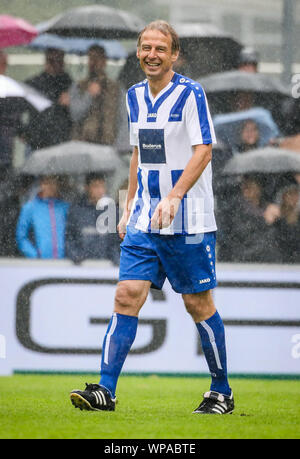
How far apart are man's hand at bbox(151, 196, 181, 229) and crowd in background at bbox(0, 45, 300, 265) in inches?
108

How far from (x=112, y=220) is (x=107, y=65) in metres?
1.18

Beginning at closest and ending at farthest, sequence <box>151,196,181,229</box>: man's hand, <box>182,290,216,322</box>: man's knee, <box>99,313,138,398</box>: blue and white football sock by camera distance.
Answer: <box>151,196,181,229</box>: man's hand, <box>99,313,138,398</box>: blue and white football sock, <box>182,290,216,322</box>: man's knee

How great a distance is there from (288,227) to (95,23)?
6.90 feet

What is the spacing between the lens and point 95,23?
7691mm

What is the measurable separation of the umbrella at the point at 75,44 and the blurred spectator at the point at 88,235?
98 cm

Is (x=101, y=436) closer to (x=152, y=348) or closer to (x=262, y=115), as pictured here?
(x=152, y=348)

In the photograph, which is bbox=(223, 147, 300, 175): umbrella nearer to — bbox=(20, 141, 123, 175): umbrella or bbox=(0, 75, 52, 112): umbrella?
bbox=(20, 141, 123, 175): umbrella

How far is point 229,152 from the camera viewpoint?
7684 millimetres

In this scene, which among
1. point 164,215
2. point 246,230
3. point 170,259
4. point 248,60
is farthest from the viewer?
point 248,60

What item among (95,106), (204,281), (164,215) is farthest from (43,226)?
(164,215)

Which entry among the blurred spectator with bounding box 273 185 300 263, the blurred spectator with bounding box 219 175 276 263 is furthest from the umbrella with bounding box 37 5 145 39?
the blurred spectator with bounding box 273 185 300 263

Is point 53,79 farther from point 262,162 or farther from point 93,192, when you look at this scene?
point 262,162

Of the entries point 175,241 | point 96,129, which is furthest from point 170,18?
point 175,241

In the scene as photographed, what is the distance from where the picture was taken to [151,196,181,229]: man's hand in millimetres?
4867
